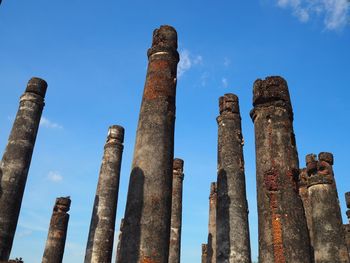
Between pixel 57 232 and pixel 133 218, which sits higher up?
pixel 57 232

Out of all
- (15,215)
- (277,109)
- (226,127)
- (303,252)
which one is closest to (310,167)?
(226,127)

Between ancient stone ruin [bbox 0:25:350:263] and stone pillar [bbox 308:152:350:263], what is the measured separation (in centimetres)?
3

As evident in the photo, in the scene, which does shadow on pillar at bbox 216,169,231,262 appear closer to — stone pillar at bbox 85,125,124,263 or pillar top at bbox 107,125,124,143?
stone pillar at bbox 85,125,124,263

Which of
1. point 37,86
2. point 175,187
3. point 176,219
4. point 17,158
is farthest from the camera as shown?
point 175,187

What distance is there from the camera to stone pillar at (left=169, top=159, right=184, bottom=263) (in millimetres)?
15539

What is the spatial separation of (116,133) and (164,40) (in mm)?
7629

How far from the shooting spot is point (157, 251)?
20.8 feet

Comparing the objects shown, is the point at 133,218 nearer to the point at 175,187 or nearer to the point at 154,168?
the point at 154,168

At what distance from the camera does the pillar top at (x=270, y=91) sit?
8.18 m

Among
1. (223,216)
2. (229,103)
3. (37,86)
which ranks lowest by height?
(223,216)

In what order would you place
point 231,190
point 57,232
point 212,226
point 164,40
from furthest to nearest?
point 212,226
point 57,232
point 231,190
point 164,40

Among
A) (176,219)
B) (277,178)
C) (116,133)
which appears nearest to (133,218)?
(277,178)

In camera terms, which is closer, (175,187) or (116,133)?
(116,133)

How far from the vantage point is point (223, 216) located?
36.0 ft
